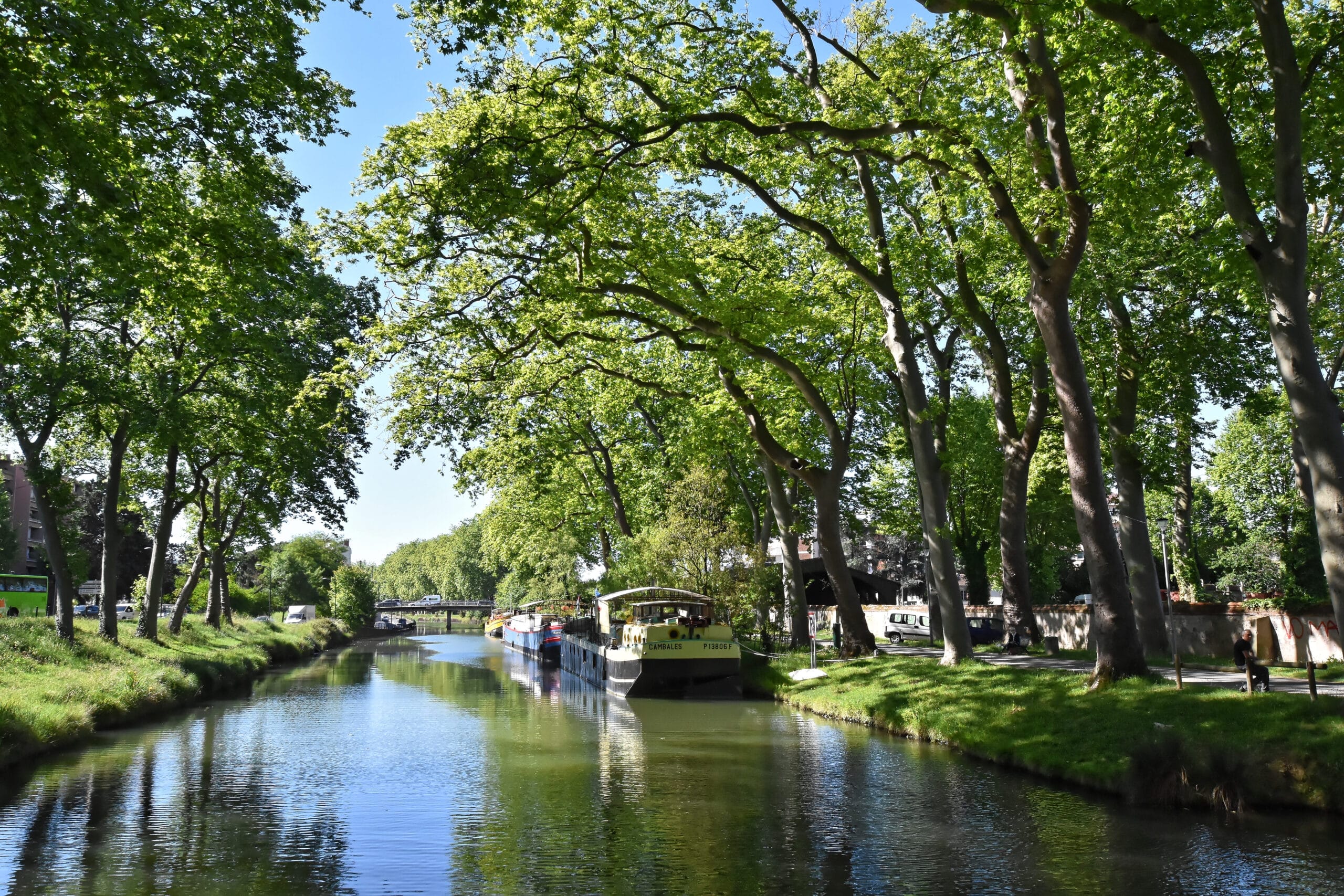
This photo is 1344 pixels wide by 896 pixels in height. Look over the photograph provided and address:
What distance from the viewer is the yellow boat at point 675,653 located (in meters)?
32.8

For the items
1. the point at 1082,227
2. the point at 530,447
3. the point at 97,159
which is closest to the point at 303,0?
the point at 97,159

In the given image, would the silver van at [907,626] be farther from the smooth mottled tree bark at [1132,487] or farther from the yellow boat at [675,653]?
the smooth mottled tree bark at [1132,487]

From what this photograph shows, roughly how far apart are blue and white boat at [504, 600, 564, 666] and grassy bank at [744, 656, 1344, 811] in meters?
32.5

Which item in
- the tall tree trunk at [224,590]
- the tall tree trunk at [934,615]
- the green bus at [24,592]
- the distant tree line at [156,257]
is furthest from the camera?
the green bus at [24,592]

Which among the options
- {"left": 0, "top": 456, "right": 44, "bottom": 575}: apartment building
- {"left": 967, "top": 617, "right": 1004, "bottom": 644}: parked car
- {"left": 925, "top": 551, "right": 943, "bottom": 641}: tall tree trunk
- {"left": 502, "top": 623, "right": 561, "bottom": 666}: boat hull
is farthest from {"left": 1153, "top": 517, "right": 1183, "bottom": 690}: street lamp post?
{"left": 0, "top": 456, "right": 44, "bottom": 575}: apartment building

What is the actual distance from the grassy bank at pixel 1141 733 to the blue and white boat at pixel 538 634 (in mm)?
32470

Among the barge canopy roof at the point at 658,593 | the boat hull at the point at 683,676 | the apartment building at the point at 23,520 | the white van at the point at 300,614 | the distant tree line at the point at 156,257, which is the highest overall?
the apartment building at the point at 23,520

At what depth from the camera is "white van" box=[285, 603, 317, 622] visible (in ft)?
250

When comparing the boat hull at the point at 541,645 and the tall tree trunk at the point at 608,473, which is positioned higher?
the tall tree trunk at the point at 608,473

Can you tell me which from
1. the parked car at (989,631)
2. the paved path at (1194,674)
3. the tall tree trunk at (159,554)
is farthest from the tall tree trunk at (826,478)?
the tall tree trunk at (159,554)

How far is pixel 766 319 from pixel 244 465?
24106 millimetres

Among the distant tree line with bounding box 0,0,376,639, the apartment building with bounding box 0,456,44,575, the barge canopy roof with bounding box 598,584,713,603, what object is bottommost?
the barge canopy roof with bounding box 598,584,713,603

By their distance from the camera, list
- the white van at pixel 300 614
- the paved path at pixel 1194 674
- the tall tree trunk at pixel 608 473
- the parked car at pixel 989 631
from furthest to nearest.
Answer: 1. the white van at pixel 300 614
2. the tall tree trunk at pixel 608 473
3. the parked car at pixel 989 631
4. the paved path at pixel 1194 674

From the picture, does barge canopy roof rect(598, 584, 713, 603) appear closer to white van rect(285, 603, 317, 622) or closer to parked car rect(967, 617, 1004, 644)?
parked car rect(967, 617, 1004, 644)
